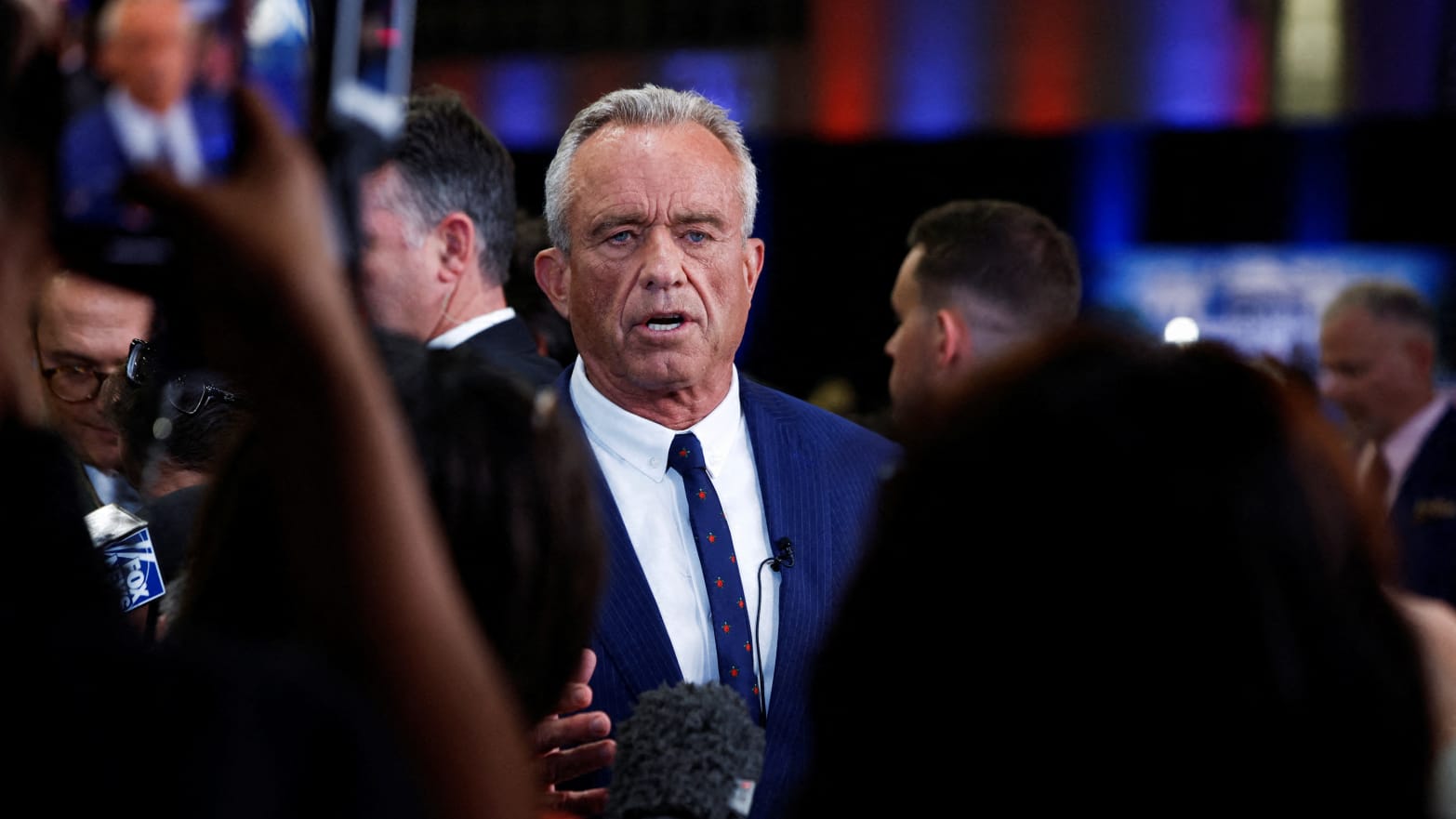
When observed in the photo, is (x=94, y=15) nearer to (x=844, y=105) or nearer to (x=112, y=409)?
(x=112, y=409)

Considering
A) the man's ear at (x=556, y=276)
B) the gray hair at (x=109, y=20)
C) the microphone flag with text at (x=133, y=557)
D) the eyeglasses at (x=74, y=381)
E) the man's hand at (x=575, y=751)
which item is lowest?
the man's hand at (x=575, y=751)

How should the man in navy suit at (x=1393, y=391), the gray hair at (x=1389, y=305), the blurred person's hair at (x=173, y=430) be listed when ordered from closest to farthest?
the blurred person's hair at (x=173, y=430), the man in navy suit at (x=1393, y=391), the gray hair at (x=1389, y=305)

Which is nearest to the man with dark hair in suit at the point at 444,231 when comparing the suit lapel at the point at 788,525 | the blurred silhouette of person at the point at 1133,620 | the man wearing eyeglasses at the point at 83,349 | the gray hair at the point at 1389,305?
the suit lapel at the point at 788,525

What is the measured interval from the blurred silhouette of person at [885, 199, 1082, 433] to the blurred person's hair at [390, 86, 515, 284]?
1.03 metres

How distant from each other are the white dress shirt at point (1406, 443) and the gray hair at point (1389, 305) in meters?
0.28

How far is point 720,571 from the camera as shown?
2557 mm

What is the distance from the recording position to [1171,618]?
1.02m

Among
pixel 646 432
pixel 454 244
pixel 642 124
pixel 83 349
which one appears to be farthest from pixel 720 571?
pixel 83 349

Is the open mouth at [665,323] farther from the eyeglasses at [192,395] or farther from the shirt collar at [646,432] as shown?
the eyeglasses at [192,395]

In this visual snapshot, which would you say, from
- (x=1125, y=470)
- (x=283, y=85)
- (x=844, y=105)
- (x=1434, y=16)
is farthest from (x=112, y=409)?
(x=1434, y=16)

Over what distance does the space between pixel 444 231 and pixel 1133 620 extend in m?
2.56

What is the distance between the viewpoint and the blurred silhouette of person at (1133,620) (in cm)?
102

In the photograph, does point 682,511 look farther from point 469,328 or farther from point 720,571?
point 469,328

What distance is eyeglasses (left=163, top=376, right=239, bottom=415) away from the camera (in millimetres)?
2855
